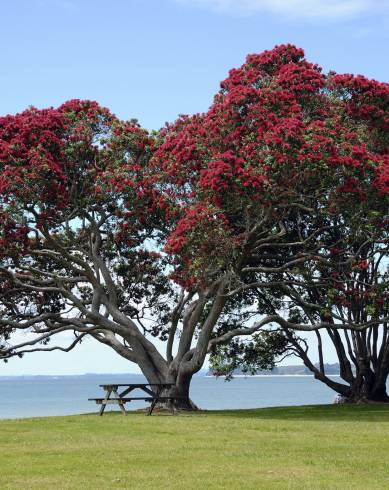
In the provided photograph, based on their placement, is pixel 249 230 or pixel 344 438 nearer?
pixel 344 438

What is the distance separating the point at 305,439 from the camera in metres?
20.0

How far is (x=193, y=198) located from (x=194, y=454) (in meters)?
13.2

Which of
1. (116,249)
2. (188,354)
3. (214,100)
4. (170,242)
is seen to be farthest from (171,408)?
(214,100)

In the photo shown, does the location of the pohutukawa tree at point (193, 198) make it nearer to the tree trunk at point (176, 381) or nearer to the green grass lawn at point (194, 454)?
the tree trunk at point (176, 381)

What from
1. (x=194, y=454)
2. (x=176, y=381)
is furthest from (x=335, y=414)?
(x=194, y=454)

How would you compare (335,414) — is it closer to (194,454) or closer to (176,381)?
(176,381)

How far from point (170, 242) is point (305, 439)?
9553mm

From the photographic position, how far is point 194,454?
57.2 ft

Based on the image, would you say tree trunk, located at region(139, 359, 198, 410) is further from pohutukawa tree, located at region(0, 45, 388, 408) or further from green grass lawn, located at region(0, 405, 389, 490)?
green grass lawn, located at region(0, 405, 389, 490)

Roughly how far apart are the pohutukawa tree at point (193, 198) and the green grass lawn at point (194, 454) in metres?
6.40

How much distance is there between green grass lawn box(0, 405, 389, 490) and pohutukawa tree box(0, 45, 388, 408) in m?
6.40

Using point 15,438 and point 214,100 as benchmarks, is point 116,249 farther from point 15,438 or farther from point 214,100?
point 15,438

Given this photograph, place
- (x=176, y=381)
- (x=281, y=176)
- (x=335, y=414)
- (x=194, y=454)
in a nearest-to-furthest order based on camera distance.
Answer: (x=194, y=454) < (x=281, y=176) < (x=335, y=414) < (x=176, y=381)

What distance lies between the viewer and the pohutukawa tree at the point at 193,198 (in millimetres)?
26984
